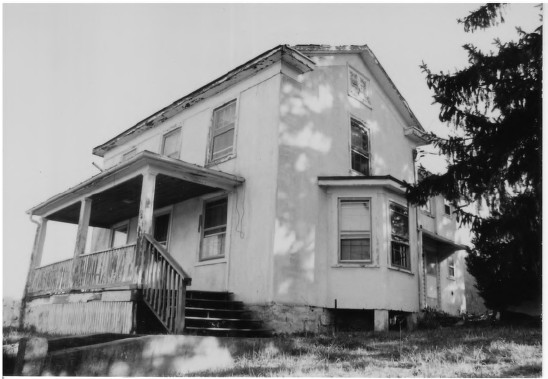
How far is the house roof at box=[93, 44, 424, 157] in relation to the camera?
1046 cm

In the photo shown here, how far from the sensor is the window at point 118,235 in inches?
555

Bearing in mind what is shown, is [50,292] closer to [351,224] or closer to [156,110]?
[156,110]

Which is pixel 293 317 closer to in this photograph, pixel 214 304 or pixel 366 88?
pixel 214 304

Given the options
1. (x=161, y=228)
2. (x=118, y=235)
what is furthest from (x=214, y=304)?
(x=118, y=235)

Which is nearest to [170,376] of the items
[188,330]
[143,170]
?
[188,330]

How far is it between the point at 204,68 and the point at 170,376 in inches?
222

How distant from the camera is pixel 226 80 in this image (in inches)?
448

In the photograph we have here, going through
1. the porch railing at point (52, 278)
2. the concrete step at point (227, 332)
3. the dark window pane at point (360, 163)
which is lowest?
the concrete step at point (227, 332)

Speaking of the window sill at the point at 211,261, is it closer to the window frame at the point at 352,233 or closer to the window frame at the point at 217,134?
the window frame at the point at 217,134

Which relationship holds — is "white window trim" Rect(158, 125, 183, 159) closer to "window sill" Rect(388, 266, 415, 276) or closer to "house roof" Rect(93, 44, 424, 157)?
"house roof" Rect(93, 44, 424, 157)

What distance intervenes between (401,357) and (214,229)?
547cm

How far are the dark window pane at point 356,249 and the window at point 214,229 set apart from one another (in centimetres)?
252

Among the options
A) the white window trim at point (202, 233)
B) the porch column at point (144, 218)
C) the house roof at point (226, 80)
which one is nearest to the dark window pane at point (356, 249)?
the white window trim at point (202, 233)

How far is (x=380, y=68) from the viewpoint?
1278 cm
